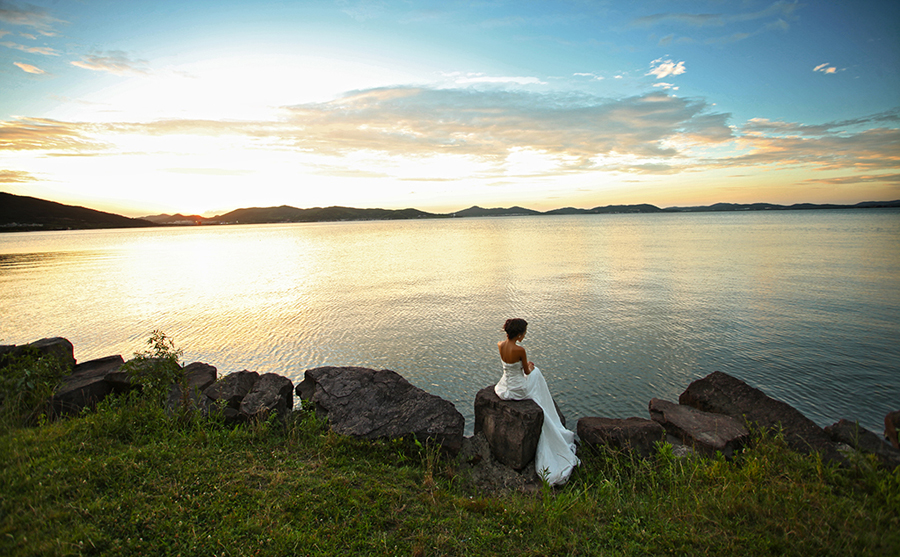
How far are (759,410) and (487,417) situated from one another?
6.51 metres

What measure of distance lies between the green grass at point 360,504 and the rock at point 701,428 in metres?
0.52

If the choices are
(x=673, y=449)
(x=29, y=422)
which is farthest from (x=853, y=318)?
(x=29, y=422)

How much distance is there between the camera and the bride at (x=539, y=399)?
821 centimetres

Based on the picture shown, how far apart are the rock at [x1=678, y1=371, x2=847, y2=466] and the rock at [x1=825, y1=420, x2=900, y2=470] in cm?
24

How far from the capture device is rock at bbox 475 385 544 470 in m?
8.12

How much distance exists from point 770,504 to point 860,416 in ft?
30.3

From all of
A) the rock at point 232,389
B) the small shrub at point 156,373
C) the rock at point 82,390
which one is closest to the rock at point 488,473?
the rock at point 232,389

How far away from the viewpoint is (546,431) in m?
8.43

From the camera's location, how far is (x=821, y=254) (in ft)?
150

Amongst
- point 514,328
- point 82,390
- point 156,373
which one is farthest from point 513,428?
point 82,390

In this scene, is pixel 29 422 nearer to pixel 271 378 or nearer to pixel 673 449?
pixel 271 378

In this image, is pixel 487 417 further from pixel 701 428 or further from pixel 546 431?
pixel 701 428

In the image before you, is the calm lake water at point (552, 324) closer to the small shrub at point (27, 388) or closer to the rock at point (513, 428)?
the rock at point (513, 428)

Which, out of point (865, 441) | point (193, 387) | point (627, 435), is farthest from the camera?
point (193, 387)
